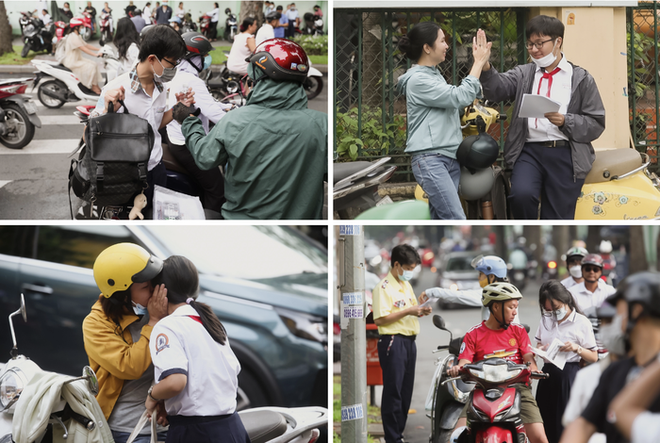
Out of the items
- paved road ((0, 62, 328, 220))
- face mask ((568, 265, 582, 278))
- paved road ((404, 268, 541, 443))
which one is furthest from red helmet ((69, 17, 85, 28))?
face mask ((568, 265, 582, 278))

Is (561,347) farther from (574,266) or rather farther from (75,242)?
(75,242)

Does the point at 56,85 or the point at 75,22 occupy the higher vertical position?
the point at 75,22

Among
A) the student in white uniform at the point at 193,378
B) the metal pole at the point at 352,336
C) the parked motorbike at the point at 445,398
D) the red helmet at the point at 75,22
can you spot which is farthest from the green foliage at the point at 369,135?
the red helmet at the point at 75,22

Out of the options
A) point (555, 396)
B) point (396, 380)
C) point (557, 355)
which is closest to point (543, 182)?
point (557, 355)

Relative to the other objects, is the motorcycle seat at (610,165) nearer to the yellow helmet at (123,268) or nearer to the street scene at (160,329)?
the street scene at (160,329)

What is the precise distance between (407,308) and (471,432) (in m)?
1.00

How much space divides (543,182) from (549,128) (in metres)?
0.33

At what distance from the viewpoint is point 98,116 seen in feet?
10.4

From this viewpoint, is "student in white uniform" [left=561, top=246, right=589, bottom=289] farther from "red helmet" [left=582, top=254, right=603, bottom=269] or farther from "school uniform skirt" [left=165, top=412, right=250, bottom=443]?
"school uniform skirt" [left=165, top=412, right=250, bottom=443]

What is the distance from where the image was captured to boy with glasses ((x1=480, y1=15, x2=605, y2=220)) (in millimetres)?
3566

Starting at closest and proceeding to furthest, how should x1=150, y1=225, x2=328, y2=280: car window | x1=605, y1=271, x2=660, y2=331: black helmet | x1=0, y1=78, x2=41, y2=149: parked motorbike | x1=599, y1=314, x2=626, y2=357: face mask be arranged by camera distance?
x1=605, y1=271, x2=660, y2=331: black helmet, x1=599, y1=314, x2=626, y2=357: face mask, x1=150, y1=225, x2=328, y2=280: car window, x1=0, y1=78, x2=41, y2=149: parked motorbike

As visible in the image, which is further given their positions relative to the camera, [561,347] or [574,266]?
[574,266]

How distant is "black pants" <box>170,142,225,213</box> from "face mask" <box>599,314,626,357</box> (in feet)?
8.04

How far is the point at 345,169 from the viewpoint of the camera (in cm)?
373
